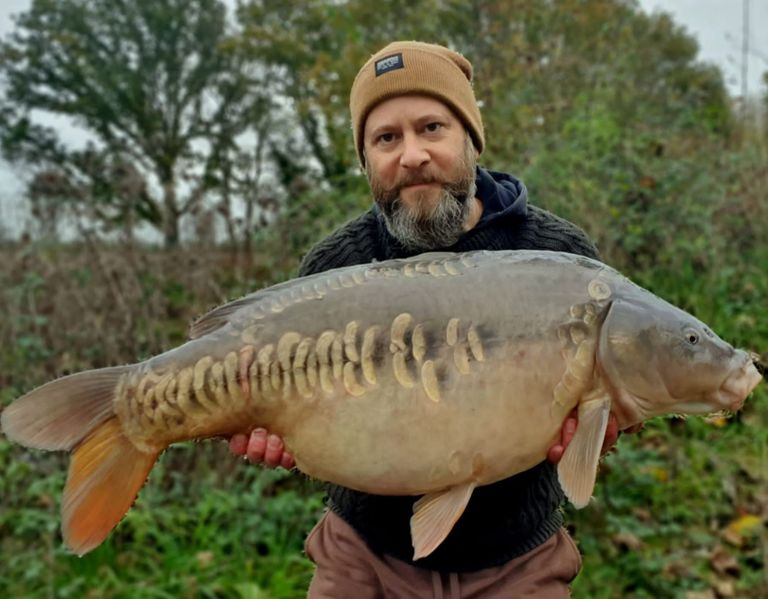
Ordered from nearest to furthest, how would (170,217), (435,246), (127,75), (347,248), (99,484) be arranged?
1. (99,484)
2. (435,246)
3. (347,248)
4. (170,217)
5. (127,75)

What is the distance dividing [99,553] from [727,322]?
296cm

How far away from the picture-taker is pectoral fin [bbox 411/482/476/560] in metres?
1.26

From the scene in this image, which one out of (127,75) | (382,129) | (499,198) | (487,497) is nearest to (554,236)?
(499,198)

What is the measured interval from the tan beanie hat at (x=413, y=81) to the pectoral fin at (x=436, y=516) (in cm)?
86

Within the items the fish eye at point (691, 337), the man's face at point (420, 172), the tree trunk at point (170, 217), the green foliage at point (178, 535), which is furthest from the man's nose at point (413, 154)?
the tree trunk at point (170, 217)

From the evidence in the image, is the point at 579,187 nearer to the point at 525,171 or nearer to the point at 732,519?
the point at 525,171

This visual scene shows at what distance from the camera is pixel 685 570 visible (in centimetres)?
260

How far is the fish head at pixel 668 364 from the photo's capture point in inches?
48.6

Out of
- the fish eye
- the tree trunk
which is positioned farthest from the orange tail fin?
the tree trunk

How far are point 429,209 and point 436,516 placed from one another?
0.63m

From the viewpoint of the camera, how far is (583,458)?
121 cm

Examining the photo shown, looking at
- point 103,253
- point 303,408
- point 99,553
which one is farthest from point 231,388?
point 103,253

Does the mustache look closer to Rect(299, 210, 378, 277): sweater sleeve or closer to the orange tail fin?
Rect(299, 210, 378, 277): sweater sleeve

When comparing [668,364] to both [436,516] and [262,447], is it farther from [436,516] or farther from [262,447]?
[262,447]
